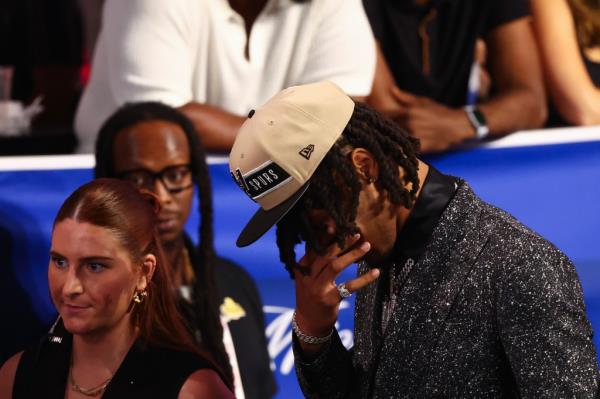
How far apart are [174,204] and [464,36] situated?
1.42 meters

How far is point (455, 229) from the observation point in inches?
83.8

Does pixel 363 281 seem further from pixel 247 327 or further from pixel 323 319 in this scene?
pixel 247 327

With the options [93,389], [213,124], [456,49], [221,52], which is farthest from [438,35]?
[93,389]

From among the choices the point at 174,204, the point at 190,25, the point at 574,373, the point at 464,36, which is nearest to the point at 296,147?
the point at 574,373

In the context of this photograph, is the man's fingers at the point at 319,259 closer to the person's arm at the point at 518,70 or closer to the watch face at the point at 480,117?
the watch face at the point at 480,117

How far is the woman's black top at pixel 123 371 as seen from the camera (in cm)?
248

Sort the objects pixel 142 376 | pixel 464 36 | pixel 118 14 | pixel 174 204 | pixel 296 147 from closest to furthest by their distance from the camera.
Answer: pixel 296 147 < pixel 142 376 < pixel 174 204 < pixel 118 14 < pixel 464 36

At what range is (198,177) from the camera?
11.2 feet

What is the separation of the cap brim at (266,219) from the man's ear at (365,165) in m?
0.10

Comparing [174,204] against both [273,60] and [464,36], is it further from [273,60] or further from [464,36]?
[464,36]

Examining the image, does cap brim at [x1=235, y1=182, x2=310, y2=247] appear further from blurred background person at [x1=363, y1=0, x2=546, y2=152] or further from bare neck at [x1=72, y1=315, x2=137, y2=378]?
blurred background person at [x1=363, y1=0, x2=546, y2=152]

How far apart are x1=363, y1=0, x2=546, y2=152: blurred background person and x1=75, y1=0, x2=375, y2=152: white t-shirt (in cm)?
27

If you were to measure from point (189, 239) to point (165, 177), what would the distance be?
0.79ft

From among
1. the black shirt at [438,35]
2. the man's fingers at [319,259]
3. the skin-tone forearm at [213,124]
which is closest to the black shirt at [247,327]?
the skin-tone forearm at [213,124]
